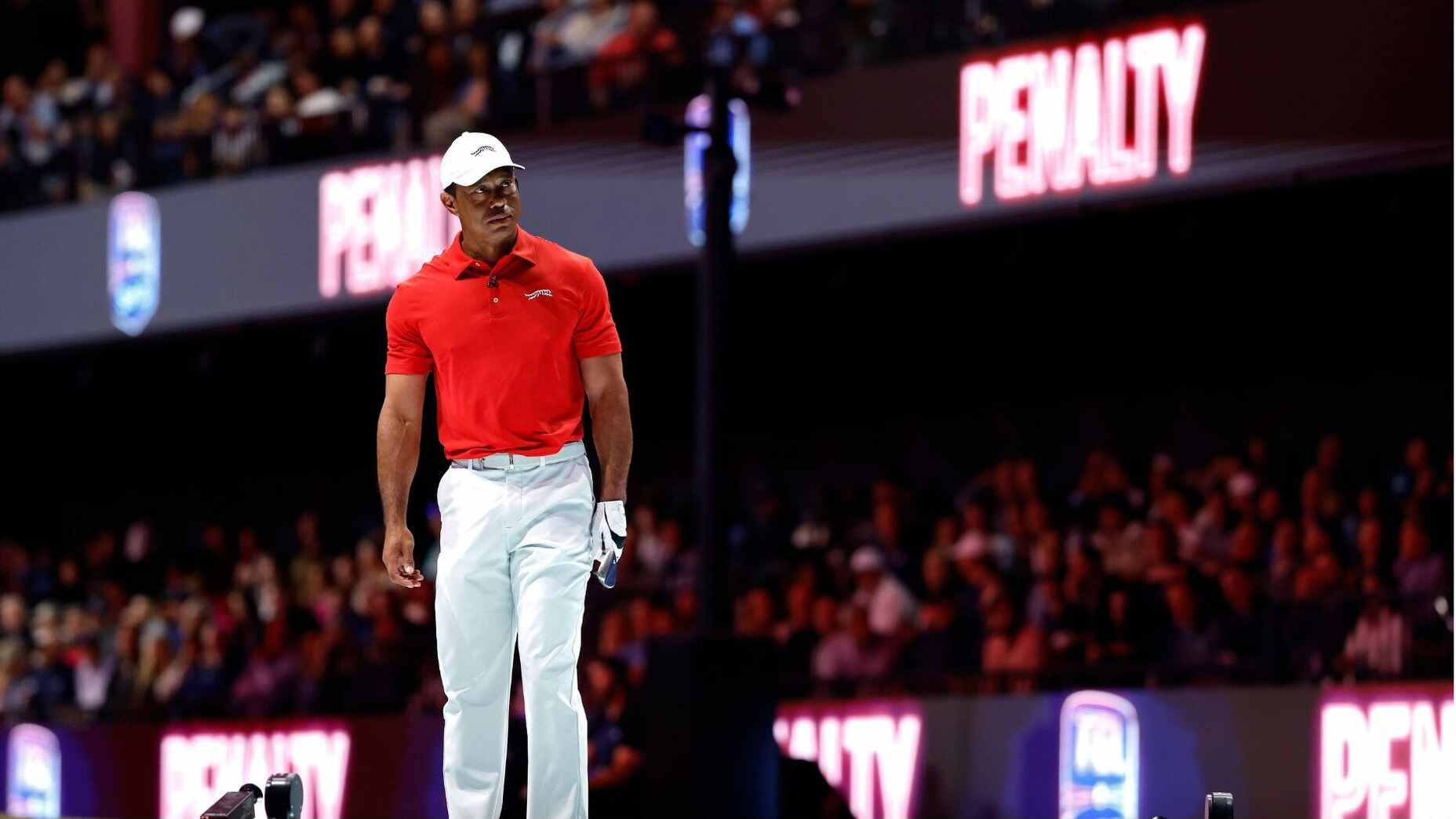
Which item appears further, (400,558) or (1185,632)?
(1185,632)

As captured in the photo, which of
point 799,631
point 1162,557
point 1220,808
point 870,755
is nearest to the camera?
point 1220,808

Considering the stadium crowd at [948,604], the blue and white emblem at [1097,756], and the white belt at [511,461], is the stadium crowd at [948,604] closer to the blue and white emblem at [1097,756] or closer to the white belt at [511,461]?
the blue and white emblem at [1097,756]

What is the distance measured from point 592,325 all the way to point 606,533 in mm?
534

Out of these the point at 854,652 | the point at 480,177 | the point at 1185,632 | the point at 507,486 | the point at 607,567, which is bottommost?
the point at 854,652

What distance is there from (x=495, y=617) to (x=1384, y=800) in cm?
567

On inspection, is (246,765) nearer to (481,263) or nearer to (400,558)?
(400,558)

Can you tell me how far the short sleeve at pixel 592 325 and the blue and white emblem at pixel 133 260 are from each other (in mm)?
13325

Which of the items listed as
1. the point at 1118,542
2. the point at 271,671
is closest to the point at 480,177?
the point at 1118,542

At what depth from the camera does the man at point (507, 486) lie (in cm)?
576

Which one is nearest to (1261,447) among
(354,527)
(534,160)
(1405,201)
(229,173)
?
(1405,201)

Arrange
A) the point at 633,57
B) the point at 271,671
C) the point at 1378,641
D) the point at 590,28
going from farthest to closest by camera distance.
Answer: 1. the point at 590,28
2. the point at 633,57
3. the point at 271,671
4. the point at 1378,641

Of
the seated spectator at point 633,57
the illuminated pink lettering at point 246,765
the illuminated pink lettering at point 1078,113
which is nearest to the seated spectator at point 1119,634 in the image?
the illuminated pink lettering at point 1078,113

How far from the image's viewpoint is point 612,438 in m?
5.93

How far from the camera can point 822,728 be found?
38.6ft
